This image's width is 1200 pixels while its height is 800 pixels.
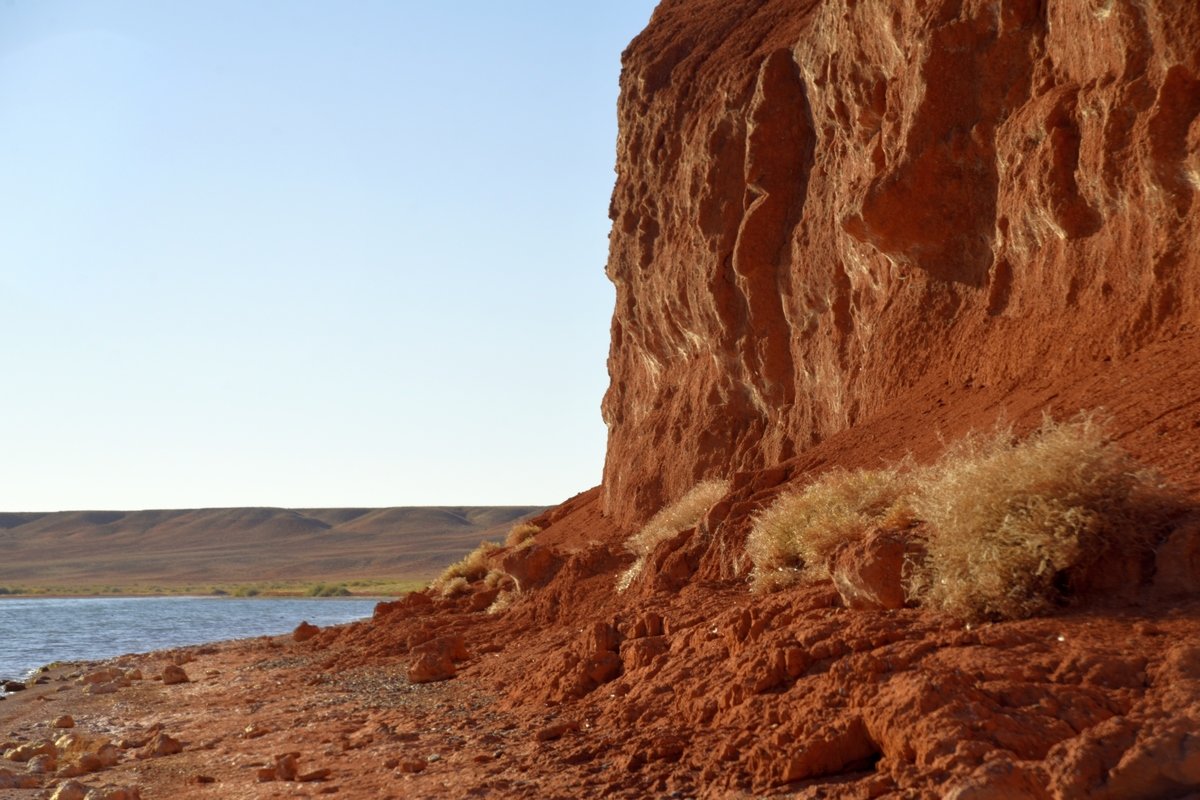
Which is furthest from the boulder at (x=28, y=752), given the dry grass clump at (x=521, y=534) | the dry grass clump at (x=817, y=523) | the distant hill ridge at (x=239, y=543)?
the distant hill ridge at (x=239, y=543)

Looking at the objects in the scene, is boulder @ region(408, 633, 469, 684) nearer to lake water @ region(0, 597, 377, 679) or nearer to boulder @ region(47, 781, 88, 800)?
boulder @ region(47, 781, 88, 800)

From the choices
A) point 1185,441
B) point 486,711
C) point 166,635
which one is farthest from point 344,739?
point 166,635

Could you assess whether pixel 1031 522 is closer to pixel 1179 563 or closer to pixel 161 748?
pixel 1179 563

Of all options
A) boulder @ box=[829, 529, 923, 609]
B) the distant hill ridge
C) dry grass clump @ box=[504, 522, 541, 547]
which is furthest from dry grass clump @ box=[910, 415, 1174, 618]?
the distant hill ridge

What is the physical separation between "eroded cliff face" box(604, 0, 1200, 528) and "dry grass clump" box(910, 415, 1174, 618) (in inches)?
166

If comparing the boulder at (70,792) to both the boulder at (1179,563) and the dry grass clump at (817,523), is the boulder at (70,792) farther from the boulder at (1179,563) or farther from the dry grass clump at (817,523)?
the boulder at (1179,563)

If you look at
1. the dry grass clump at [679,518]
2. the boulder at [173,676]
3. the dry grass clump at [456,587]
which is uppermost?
the dry grass clump at [679,518]

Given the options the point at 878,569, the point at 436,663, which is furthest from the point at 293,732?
the point at 878,569

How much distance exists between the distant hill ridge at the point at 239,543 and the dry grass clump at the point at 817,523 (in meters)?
74.3

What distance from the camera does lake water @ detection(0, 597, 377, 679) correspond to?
2883 cm

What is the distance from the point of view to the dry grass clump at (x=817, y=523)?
10305 mm

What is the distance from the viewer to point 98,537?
118312mm

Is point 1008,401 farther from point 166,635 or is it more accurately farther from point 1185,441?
point 166,635

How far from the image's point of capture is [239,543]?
11381 centimetres
